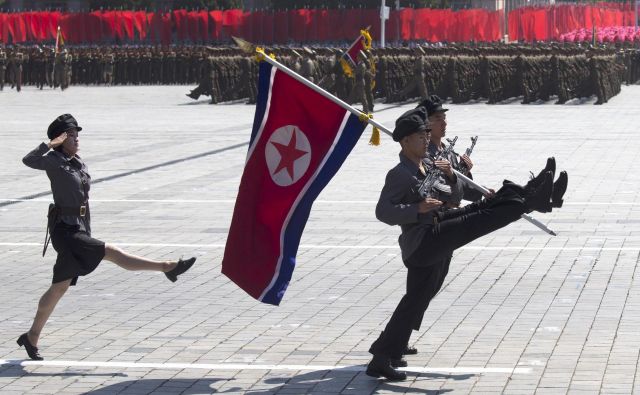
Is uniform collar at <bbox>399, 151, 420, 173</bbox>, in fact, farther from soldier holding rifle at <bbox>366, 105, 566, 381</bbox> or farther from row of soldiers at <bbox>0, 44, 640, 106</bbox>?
row of soldiers at <bbox>0, 44, 640, 106</bbox>

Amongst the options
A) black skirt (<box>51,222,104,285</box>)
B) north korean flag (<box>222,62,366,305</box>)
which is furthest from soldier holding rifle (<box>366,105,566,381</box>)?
black skirt (<box>51,222,104,285</box>)

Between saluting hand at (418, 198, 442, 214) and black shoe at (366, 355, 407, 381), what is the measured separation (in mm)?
853

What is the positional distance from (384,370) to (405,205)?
2.92 ft

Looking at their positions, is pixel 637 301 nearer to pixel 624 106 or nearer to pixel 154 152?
pixel 154 152

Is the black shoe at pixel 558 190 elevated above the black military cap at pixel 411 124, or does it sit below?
below

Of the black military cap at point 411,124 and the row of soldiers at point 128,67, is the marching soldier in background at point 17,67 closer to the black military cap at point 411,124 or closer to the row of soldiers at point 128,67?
the row of soldiers at point 128,67

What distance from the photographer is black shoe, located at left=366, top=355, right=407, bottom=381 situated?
811 centimetres

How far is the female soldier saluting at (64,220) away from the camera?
28.9 ft

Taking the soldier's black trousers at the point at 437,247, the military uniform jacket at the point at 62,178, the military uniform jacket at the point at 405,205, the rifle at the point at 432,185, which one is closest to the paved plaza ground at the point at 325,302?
the soldier's black trousers at the point at 437,247

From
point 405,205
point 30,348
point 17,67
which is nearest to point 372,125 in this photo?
point 405,205

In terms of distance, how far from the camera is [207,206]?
1666cm

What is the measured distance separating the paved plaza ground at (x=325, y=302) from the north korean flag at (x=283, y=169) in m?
0.63

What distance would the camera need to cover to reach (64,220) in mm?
8891

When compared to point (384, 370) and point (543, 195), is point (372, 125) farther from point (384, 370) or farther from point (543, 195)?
point (384, 370)
